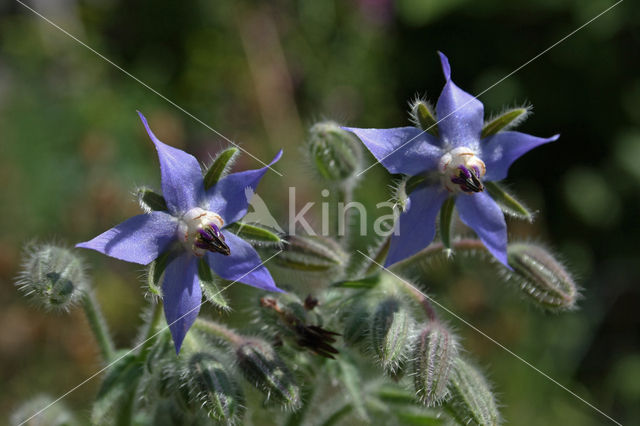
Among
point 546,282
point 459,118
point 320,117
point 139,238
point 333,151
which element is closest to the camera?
point 139,238

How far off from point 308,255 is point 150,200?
76cm

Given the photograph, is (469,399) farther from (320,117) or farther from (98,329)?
(320,117)

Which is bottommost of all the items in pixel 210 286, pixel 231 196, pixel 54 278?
pixel 54 278

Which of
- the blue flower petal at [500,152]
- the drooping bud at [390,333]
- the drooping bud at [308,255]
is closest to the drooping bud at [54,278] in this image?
the drooping bud at [308,255]

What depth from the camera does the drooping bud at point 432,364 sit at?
2828mm

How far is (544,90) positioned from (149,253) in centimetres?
612

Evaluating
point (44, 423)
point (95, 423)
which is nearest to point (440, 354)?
point (95, 423)

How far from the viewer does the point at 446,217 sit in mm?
2986

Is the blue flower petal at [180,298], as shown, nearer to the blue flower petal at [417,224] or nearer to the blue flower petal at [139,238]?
the blue flower petal at [139,238]

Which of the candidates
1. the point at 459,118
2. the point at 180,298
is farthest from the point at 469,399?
the point at 180,298

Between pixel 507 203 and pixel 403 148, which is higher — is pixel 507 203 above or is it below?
above

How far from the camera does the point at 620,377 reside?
6.96m

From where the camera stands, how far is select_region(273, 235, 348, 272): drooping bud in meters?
3.12

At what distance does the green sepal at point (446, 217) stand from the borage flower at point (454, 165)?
3 cm
